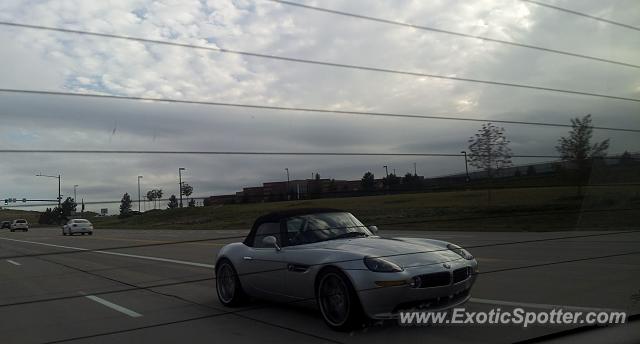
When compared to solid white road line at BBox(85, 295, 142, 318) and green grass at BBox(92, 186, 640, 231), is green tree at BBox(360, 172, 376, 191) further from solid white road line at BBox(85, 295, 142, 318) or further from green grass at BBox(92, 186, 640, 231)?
solid white road line at BBox(85, 295, 142, 318)

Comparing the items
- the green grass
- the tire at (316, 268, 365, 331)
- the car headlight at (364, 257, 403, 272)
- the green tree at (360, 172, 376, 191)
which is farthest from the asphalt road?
the green tree at (360, 172, 376, 191)

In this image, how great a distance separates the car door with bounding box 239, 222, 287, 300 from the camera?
6.38m

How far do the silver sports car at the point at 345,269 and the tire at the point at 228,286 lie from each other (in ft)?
0.07

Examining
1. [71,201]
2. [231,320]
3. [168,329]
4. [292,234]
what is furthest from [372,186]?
[71,201]

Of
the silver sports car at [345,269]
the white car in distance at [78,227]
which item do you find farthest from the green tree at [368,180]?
the white car in distance at [78,227]

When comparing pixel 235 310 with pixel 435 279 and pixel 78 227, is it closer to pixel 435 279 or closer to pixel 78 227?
pixel 435 279

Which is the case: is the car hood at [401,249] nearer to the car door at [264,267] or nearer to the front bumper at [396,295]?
the front bumper at [396,295]

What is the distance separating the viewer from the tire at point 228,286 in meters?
7.26

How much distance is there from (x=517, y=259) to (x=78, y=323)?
8.77 metres

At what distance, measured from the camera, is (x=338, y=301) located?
5.58 metres

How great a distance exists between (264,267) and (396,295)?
6.85 feet

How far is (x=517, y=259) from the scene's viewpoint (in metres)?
11.6

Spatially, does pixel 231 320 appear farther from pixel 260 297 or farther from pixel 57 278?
pixel 57 278

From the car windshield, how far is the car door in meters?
0.21
